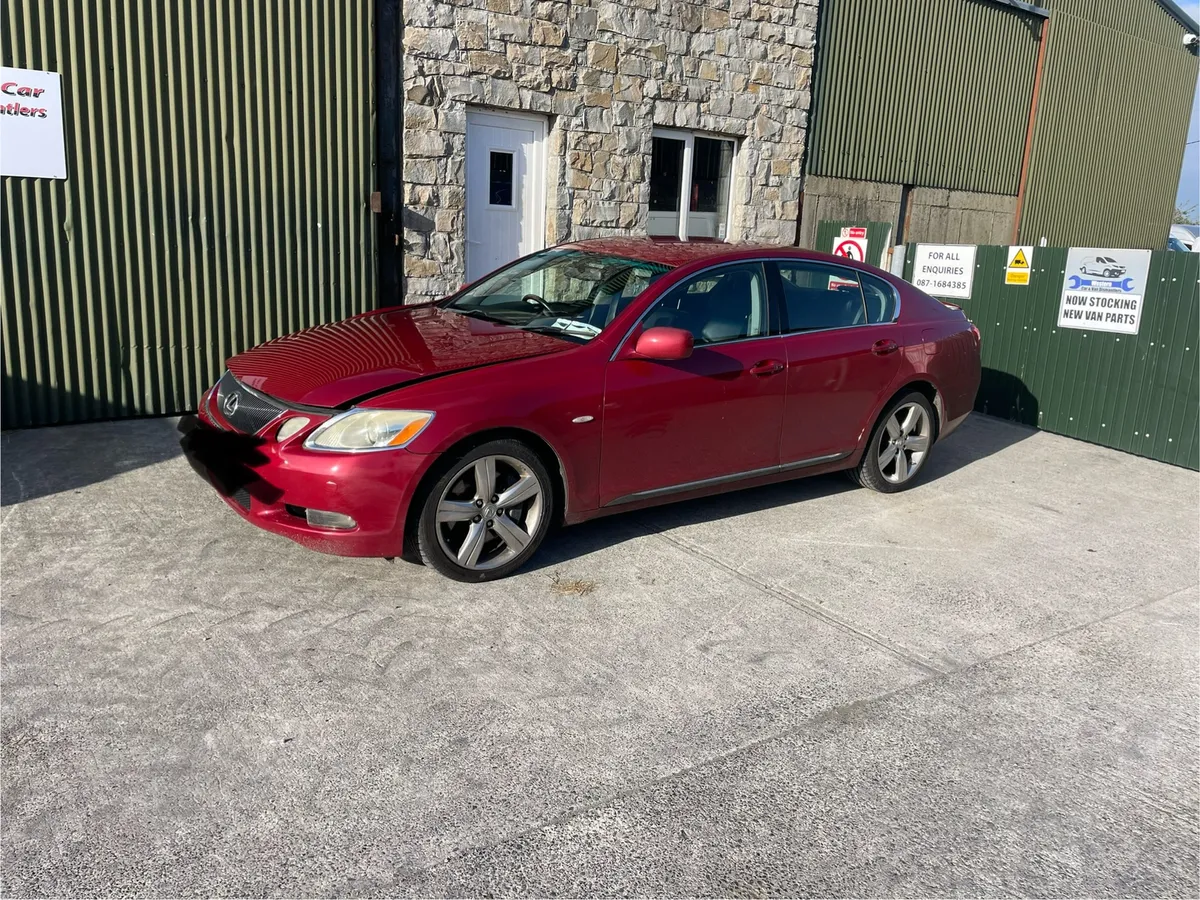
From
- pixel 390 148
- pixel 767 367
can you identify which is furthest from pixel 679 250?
pixel 390 148

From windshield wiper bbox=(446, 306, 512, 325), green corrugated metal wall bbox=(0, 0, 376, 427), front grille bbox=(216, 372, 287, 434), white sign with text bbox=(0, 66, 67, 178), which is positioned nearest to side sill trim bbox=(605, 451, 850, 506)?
windshield wiper bbox=(446, 306, 512, 325)

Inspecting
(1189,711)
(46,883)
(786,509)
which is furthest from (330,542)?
(1189,711)

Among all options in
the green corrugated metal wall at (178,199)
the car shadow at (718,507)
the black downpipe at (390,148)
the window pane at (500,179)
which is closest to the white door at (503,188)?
the window pane at (500,179)

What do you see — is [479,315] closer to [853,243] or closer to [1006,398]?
[1006,398]

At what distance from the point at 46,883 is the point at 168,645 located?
1427 mm

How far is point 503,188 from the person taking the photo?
9539mm

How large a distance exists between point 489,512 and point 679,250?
214cm

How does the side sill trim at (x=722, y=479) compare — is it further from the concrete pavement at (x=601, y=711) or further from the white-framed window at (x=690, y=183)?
the white-framed window at (x=690, y=183)

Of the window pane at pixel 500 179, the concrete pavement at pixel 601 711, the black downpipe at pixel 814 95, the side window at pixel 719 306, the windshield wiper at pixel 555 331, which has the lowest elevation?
the concrete pavement at pixel 601 711

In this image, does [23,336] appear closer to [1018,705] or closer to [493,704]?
[493,704]

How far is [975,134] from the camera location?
44.4 feet

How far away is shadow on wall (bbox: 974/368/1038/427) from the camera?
361 inches

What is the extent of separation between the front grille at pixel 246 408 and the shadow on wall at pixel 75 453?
1545 mm

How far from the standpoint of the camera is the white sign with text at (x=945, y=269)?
962 cm
